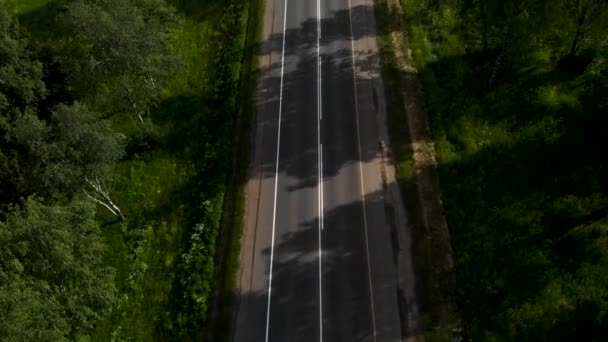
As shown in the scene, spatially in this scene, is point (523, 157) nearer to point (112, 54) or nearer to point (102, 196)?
point (112, 54)

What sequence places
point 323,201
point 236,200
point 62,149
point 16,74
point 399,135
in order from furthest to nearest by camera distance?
point 399,135 → point 236,200 → point 323,201 → point 16,74 → point 62,149

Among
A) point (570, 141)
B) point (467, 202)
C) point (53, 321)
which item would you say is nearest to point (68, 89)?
point (53, 321)

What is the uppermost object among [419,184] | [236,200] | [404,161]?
[236,200]

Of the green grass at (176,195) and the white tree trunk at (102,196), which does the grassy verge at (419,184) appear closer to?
the green grass at (176,195)

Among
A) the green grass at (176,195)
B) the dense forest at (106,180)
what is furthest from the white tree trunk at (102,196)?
the green grass at (176,195)

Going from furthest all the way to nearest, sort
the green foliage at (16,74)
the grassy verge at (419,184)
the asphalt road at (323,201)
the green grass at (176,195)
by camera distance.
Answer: the green grass at (176,195) < the green foliage at (16,74) < the asphalt road at (323,201) < the grassy verge at (419,184)

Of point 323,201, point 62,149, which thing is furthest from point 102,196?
point 323,201

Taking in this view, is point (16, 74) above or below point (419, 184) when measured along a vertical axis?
above
